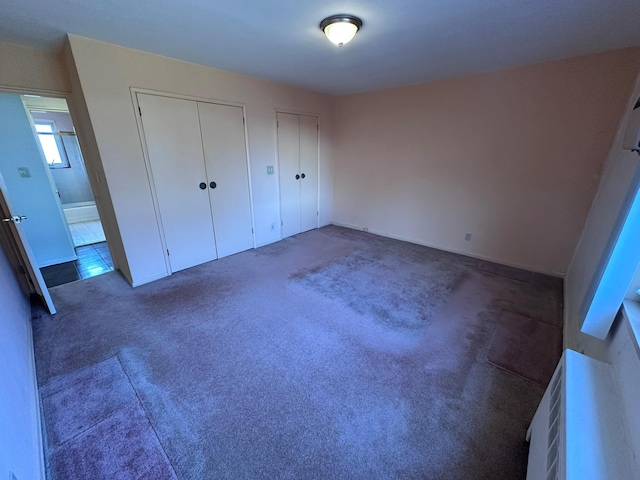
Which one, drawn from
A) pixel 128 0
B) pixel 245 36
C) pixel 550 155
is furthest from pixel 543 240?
pixel 128 0

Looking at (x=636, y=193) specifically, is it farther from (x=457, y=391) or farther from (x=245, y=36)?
(x=245, y=36)

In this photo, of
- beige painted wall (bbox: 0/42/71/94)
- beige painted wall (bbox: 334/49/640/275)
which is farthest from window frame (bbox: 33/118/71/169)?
beige painted wall (bbox: 334/49/640/275)

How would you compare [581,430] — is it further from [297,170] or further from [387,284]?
[297,170]

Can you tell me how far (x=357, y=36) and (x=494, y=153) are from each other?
2.25 m

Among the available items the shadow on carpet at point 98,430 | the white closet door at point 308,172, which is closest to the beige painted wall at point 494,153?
the white closet door at point 308,172

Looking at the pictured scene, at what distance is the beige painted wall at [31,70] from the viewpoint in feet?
7.17

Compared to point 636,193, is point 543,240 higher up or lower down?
lower down

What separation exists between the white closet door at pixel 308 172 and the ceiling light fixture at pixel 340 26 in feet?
7.45

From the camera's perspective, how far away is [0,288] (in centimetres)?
166

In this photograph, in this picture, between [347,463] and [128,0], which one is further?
[128,0]

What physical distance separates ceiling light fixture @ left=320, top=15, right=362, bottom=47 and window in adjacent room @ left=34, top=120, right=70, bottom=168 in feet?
22.1

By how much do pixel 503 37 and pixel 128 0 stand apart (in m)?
2.76

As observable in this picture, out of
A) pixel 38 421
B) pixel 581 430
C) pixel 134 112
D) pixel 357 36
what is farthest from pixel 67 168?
pixel 581 430

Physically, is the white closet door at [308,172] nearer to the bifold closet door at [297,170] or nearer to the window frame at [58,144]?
the bifold closet door at [297,170]
